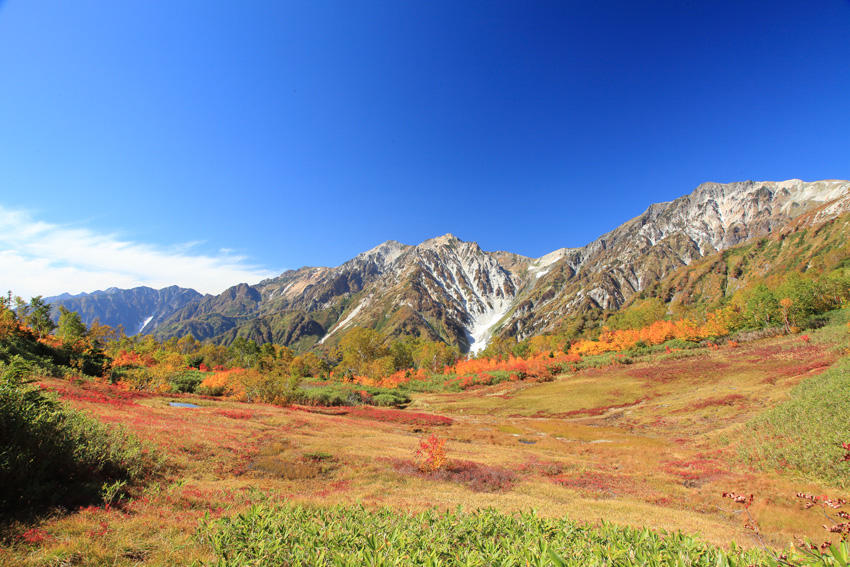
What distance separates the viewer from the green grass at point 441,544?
4000 millimetres

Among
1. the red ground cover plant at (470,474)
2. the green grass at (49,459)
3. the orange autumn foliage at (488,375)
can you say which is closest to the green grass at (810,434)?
the red ground cover plant at (470,474)

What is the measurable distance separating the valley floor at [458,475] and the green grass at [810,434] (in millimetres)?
1043

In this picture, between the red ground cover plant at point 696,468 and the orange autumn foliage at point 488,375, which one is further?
the orange autumn foliage at point 488,375

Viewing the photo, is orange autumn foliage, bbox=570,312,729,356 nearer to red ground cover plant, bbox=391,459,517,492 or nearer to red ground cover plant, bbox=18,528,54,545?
red ground cover plant, bbox=391,459,517,492

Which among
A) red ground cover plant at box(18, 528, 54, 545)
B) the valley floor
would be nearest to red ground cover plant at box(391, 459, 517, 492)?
the valley floor

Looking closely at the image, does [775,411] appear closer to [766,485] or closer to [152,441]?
[766,485]

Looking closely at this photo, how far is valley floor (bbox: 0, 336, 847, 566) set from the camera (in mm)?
7207

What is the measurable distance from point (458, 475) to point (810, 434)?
20481mm

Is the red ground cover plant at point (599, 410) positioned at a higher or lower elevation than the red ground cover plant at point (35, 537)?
lower

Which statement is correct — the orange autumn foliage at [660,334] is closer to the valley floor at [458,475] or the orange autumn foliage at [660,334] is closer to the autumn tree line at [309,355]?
the autumn tree line at [309,355]

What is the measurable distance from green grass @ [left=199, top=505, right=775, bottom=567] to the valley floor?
2.69ft

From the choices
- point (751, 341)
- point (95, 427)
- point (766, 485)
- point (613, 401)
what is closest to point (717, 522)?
point (766, 485)

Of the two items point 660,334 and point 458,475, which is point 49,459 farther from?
point 660,334

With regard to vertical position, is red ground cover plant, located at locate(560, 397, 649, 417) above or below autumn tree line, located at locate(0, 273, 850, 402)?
below
